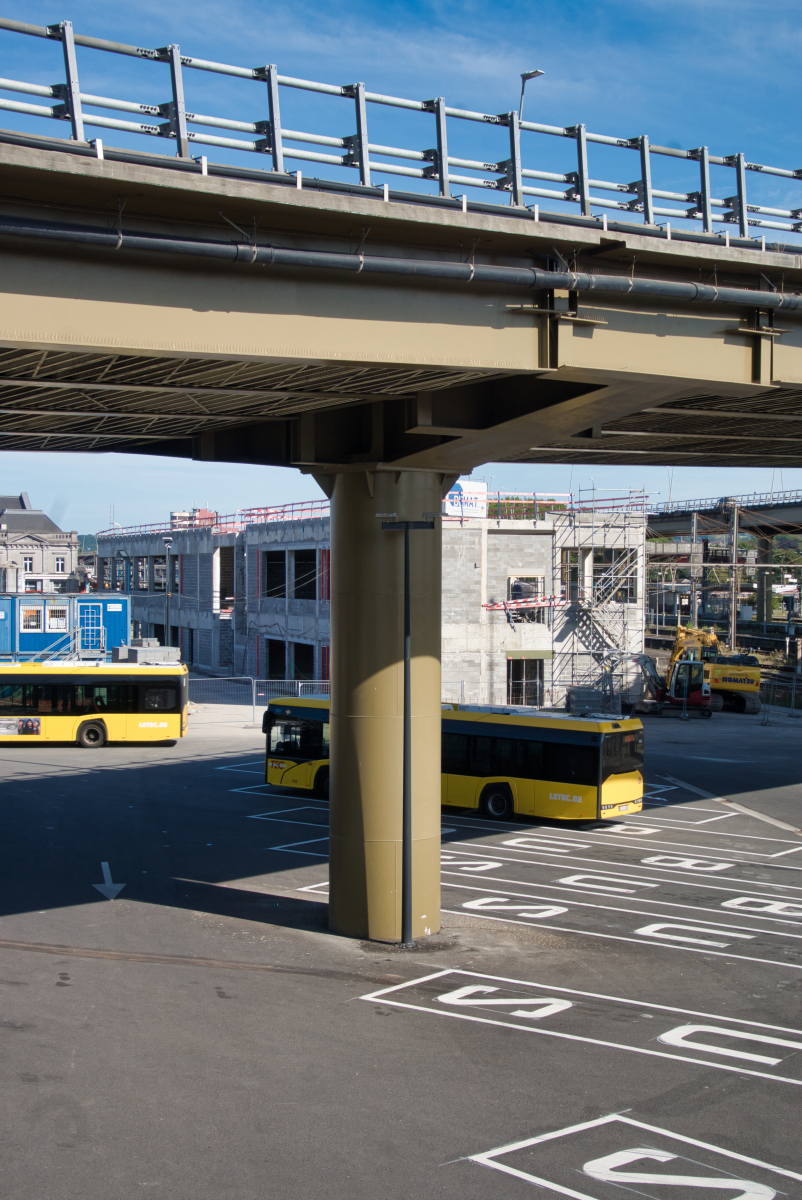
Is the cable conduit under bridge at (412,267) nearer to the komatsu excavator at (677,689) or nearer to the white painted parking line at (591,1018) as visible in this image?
the white painted parking line at (591,1018)

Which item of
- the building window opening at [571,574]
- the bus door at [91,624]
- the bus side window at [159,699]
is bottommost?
the bus side window at [159,699]

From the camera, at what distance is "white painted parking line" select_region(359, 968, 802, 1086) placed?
428 inches

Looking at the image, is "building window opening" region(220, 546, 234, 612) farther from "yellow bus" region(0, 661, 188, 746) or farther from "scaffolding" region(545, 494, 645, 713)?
"yellow bus" region(0, 661, 188, 746)

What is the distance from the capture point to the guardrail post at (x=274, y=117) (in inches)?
372

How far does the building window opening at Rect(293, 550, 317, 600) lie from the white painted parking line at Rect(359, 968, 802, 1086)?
37.0m

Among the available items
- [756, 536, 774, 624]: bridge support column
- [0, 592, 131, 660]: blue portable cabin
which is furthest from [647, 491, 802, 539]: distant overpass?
[0, 592, 131, 660]: blue portable cabin

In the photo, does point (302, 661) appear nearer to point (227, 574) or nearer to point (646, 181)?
point (227, 574)

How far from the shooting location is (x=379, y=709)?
557 inches

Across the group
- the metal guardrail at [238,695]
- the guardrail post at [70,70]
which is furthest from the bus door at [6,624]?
the guardrail post at [70,70]

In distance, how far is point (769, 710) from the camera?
5162cm

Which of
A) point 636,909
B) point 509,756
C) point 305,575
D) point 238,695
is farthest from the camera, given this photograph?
point 305,575

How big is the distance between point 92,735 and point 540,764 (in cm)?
1726

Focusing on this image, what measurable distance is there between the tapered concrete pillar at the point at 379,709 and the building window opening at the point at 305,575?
3475 centimetres

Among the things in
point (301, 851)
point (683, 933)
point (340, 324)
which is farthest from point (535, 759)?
point (340, 324)
